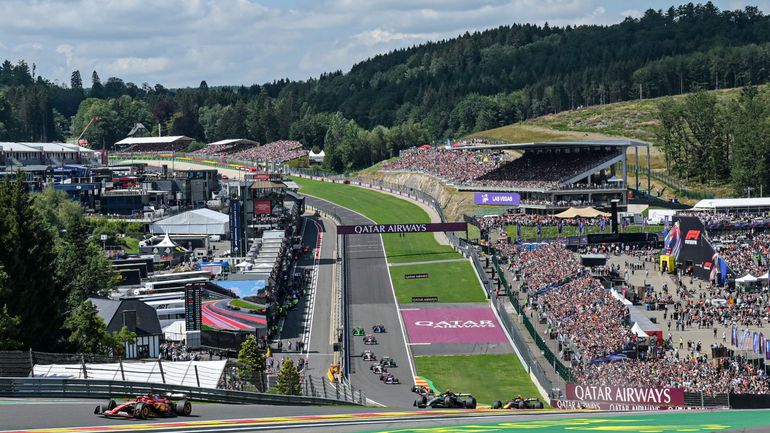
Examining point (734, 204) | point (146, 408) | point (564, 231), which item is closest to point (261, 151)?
point (564, 231)

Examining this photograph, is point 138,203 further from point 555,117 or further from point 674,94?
point 674,94

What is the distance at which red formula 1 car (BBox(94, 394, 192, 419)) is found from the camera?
849 inches

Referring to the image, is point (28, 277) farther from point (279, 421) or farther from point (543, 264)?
point (543, 264)

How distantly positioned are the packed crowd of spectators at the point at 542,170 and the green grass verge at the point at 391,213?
27.0ft

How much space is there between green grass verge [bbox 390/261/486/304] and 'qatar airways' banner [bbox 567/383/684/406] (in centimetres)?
2800

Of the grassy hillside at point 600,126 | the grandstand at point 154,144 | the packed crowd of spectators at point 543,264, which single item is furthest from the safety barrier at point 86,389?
the grandstand at point 154,144

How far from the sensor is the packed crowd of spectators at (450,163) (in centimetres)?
11512

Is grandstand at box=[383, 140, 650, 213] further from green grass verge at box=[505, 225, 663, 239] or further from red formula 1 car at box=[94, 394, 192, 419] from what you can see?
red formula 1 car at box=[94, 394, 192, 419]

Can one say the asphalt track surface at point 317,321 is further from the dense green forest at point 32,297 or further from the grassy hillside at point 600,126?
the grassy hillside at point 600,126

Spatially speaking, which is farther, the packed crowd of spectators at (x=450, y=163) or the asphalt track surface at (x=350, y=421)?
the packed crowd of spectators at (x=450, y=163)

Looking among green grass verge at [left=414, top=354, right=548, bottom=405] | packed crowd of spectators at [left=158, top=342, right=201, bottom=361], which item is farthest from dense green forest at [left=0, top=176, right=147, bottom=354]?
green grass verge at [left=414, top=354, right=548, bottom=405]

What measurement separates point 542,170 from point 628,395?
2705 inches

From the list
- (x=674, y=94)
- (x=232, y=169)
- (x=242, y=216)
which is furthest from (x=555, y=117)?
(x=242, y=216)

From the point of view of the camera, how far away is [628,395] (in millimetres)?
40406
